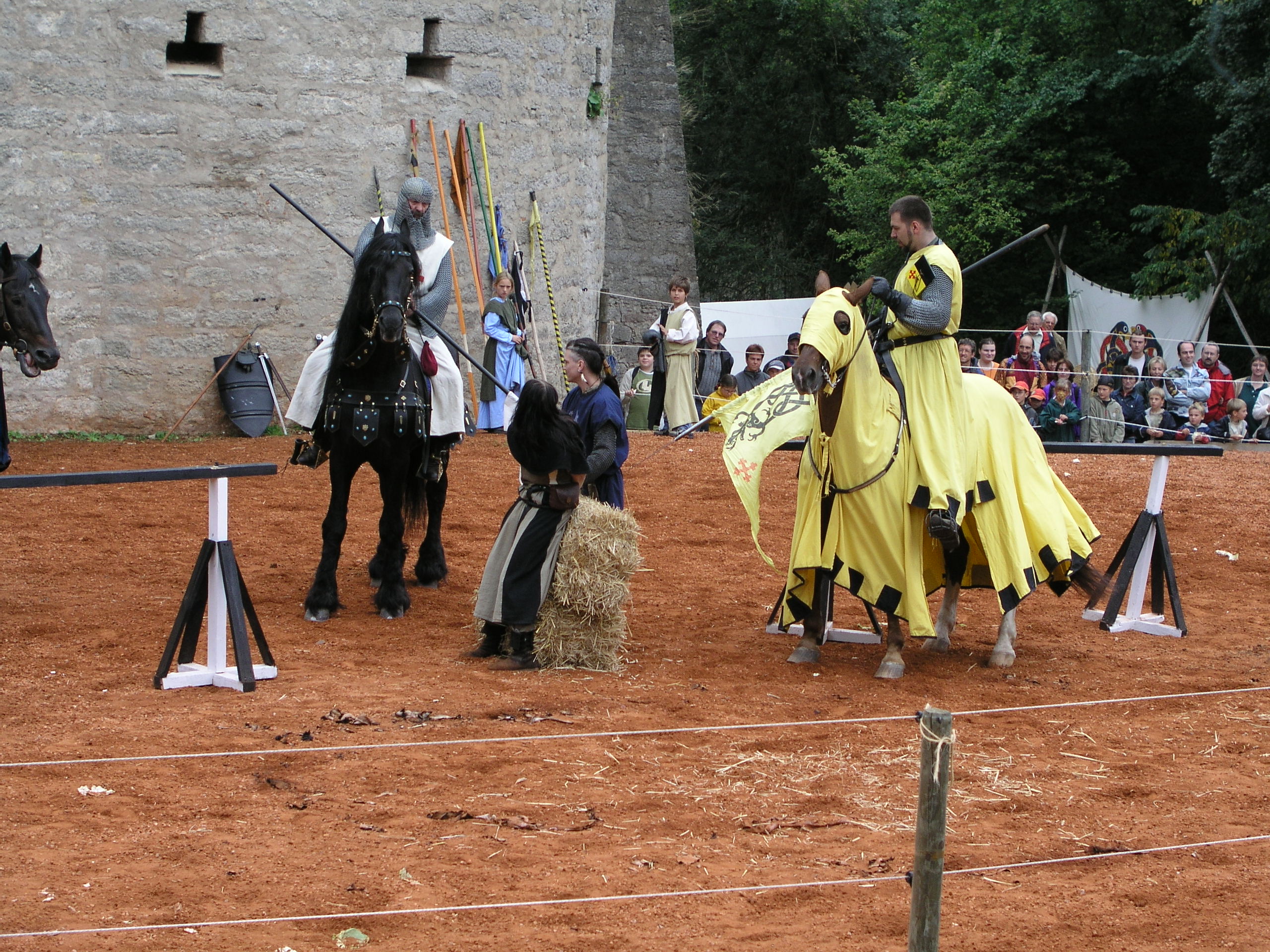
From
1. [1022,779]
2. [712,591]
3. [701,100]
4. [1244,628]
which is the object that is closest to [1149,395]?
[1244,628]

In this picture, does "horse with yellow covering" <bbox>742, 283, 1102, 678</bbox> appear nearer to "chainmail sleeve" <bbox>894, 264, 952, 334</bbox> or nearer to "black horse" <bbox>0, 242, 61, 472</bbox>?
"chainmail sleeve" <bbox>894, 264, 952, 334</bbox>

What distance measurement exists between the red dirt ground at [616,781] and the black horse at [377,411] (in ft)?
0.89

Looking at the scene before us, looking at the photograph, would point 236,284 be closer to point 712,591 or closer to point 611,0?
point 611,0

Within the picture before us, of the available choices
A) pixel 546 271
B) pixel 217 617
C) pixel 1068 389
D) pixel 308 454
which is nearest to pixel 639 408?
pixel 546 271

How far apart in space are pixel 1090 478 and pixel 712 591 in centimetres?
556

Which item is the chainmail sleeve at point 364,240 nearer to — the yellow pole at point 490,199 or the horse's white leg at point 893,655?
the horse's white leg at point 893,655

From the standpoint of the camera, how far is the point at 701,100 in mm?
32688

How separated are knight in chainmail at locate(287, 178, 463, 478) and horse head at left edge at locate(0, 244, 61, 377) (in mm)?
1310

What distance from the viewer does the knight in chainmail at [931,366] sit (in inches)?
260

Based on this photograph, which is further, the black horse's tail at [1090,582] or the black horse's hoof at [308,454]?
the black horse's hoof at [308,454]

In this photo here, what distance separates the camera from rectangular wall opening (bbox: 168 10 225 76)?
45.7 feet

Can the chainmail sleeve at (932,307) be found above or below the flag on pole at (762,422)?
above

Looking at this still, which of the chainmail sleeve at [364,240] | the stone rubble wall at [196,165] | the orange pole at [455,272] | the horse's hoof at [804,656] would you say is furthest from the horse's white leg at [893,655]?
the stone rubble wall at [196,165]

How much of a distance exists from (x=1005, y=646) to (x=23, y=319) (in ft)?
17.7
